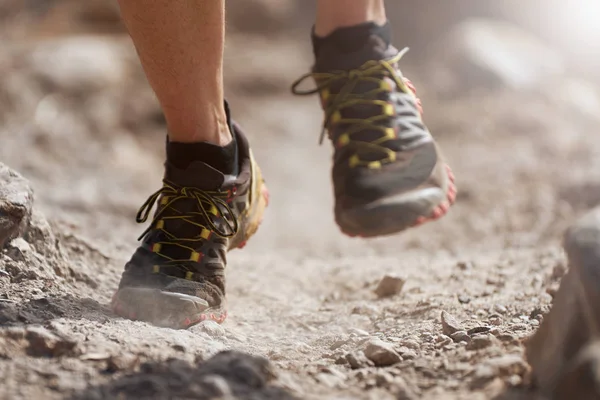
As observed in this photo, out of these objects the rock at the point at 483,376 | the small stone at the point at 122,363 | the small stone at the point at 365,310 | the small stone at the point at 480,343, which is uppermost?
the small stone at the point at 122,363

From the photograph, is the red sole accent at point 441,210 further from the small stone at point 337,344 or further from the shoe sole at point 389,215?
the small stone at point 337,344

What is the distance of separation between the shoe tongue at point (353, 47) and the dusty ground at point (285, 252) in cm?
63

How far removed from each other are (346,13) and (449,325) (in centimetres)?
76

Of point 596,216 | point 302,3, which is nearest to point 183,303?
point 596,216

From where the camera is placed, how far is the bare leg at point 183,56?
1455mm

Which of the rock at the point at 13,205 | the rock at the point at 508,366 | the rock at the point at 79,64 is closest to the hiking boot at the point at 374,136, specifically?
the rock at the point at 508,366

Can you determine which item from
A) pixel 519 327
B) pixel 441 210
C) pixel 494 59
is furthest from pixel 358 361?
pixel 494 59

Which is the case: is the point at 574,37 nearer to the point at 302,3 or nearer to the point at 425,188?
the point at 302,3

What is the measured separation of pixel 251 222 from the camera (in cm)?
184

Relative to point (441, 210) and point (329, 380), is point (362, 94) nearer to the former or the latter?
point (441, 210)

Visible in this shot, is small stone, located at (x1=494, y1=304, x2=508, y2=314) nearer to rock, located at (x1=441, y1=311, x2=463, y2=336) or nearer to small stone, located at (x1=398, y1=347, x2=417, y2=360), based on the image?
rock, located at (x1=441, y1=311, x2=463, y2=336)

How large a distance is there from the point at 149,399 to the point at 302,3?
734 centimetres

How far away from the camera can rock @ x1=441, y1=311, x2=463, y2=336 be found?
1486 millimetres

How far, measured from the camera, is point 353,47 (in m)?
1.72
